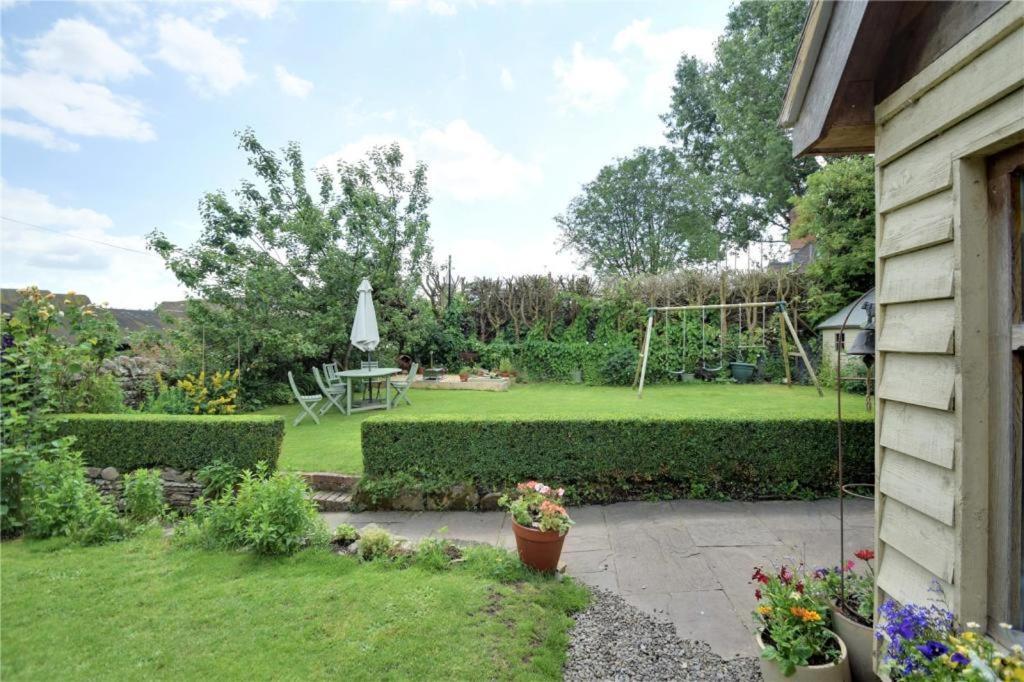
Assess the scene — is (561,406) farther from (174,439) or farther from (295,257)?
(295,257)

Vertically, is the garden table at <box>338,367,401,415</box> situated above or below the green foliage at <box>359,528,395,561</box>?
above

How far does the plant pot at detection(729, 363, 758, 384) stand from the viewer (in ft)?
34.4

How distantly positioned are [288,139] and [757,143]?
16.9 m

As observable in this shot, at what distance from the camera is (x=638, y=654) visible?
8.50 ft

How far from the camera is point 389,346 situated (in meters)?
10.9

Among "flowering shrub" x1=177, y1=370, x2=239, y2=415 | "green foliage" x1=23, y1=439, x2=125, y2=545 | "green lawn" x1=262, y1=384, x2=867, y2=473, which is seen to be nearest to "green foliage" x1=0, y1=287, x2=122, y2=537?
"green foliage" x1=23, y1=439, x2=125, y2=545

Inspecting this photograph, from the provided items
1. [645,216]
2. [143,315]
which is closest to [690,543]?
[143,315]

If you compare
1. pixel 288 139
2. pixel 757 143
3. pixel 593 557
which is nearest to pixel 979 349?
pixel 593 557

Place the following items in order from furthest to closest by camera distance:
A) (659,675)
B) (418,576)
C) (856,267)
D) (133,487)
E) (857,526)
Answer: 1. (856,267)
2. (133,487)
3. (857,526)
4. (418,576)
5. (659,675)

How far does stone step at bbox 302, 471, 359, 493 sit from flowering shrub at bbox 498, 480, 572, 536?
217 centimetres

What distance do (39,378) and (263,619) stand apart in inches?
131

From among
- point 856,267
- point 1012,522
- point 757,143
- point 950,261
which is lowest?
point 1012,522

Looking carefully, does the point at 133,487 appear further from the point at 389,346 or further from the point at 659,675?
the point at 389,346

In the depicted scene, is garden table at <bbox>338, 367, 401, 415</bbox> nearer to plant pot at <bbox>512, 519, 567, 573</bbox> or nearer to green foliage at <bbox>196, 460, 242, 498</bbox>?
green foliage at <bbox>196, 460, 242, 498</bbox>
